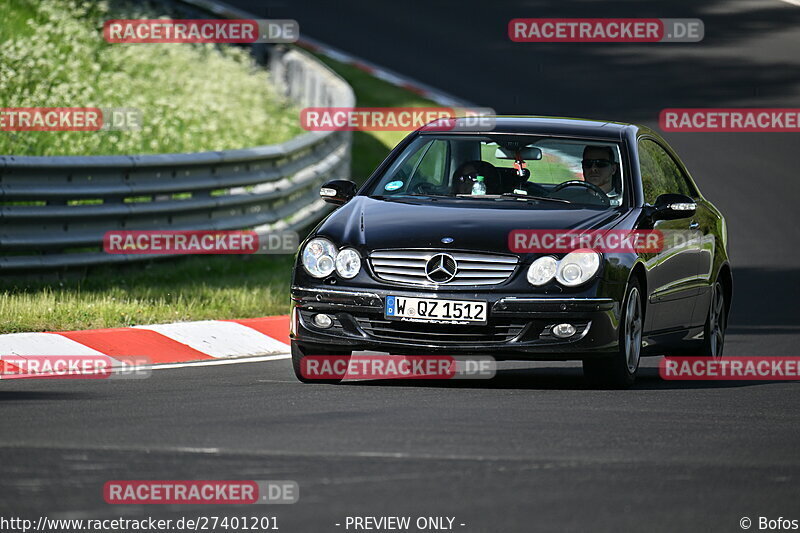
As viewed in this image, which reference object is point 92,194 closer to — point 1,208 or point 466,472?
point 1,208

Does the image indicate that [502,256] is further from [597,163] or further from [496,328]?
[597,163]

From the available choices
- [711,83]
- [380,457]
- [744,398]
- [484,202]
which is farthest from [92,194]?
[711,83]

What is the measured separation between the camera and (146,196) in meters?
14.4

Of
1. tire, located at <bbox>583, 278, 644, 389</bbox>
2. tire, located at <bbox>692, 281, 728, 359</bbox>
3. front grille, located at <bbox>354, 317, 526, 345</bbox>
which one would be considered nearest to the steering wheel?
tire, located at <bbox>583, 278, 644, 389</bbox>

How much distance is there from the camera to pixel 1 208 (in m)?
12.7

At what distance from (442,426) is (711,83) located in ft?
70.5

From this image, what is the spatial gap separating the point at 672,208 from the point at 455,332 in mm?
1837

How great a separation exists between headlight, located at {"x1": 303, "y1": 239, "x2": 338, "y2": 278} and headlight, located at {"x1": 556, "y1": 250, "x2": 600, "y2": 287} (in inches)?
50.5

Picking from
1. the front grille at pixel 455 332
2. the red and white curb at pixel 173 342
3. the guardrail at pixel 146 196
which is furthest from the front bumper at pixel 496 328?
the guardrail at pixel 146 196

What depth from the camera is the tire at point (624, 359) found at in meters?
9.95

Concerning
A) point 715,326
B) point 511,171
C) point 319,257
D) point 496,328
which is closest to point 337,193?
point 319,257

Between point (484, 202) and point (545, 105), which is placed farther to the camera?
point (545, 105)

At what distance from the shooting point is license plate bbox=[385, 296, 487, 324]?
9.64 m

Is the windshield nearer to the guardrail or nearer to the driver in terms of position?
the driver
